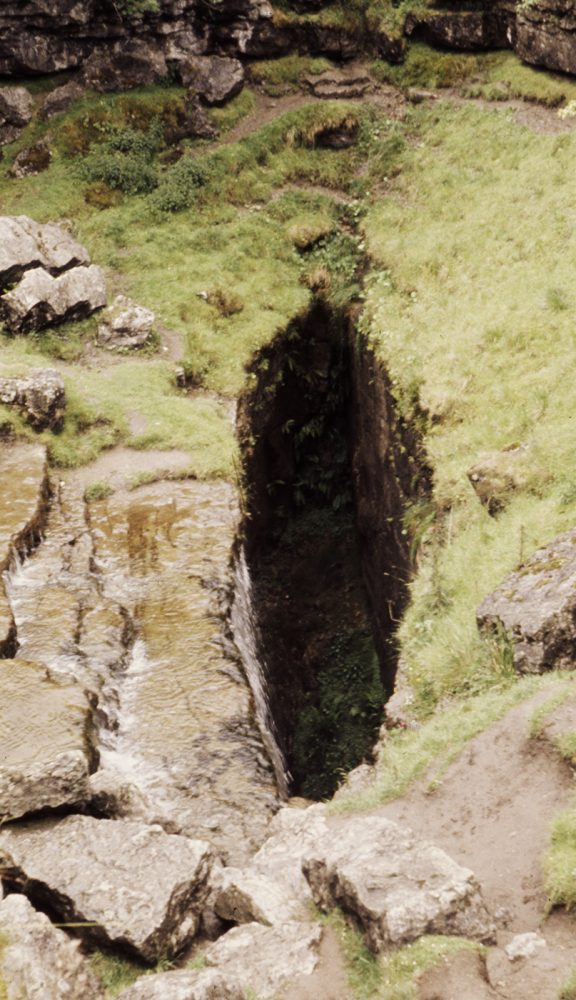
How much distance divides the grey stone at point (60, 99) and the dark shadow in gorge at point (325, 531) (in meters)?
12.0

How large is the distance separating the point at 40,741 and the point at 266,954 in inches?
159

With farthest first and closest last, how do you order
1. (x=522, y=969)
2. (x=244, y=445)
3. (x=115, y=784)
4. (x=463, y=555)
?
(x=244, y=445)
(x=463, y=555)
(x=115, y=784)
(x=522, y=969)

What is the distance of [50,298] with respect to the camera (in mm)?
21438

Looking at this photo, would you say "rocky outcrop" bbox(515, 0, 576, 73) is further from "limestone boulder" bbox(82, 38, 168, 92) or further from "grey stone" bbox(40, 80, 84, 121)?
"grey stone" bbox(40, 80, 84, 121)

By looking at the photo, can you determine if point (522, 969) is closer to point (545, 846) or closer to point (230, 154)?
point (545, 846)

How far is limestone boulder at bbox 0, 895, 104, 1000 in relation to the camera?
679cm

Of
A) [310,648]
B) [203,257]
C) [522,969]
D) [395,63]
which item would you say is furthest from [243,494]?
[395,63]

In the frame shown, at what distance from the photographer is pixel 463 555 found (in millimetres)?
12641

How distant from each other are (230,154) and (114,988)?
25941 mm

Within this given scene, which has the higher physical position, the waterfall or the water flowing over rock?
the water flowing over rock

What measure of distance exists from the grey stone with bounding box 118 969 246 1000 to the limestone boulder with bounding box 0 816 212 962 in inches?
30.9

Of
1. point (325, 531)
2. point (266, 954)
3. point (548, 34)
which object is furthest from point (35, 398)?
point (548, 34)

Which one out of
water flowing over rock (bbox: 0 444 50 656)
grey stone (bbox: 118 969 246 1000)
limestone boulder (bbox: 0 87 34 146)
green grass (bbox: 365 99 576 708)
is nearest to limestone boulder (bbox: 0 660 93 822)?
water flowing over rock (bbox: 0 444 50 656)

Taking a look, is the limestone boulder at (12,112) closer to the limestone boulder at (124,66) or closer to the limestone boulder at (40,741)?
the limestone boulder at (124,66)
